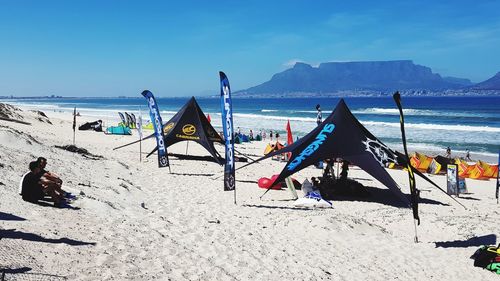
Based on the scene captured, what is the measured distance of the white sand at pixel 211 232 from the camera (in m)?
5.20

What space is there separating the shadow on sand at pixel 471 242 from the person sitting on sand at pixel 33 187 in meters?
7.00

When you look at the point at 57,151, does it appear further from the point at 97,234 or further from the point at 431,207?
the point at 431,207

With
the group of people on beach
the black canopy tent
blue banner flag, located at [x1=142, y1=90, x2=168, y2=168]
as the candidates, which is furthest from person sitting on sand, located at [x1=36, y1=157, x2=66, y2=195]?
the black canopy tent

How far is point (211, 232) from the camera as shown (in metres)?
7.43

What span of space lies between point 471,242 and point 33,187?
7862 mm

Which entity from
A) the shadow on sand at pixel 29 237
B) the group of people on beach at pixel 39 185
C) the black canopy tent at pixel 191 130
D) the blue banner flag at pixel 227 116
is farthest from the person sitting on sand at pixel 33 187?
the black canopy tent at pixel 191 130

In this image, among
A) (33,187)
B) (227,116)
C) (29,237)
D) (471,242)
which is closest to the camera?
(29,237)

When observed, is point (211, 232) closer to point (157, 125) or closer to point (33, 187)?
point (33, 187)

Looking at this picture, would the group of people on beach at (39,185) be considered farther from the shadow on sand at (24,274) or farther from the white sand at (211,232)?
the shadow on sand at (24,274)

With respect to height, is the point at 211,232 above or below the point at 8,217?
below

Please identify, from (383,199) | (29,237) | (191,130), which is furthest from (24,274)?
(191,130)

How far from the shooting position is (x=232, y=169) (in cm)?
1005

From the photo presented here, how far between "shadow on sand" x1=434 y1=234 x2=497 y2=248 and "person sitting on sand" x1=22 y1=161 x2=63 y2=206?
276 inches

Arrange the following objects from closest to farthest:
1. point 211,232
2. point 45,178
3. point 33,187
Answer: point 33,187, point 45,178, point 211,232
